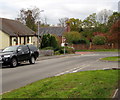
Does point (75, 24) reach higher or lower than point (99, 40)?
higher

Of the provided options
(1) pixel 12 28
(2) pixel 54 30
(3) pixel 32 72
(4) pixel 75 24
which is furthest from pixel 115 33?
(4) pixel 75 24

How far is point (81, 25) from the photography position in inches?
3563

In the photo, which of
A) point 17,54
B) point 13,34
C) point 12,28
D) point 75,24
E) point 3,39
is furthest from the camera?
point 75,24

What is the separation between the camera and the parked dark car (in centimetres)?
2095

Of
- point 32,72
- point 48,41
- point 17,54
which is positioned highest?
point 48,41

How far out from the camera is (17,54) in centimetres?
2208

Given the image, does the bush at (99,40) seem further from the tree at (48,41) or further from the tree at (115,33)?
the tree at (115,33)

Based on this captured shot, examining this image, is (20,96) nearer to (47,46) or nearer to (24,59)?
(24,59)

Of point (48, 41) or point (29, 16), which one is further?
point (29, 16)

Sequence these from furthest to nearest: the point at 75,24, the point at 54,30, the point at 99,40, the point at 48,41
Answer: the point at 75,24 → the point at 54,30 → the point at 99,40 → the point at 48,41

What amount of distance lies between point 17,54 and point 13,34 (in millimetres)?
27309

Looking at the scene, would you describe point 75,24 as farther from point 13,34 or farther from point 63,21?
point 13,34

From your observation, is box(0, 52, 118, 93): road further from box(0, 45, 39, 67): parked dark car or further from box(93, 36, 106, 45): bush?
box(93, 36, 106, 45): bush

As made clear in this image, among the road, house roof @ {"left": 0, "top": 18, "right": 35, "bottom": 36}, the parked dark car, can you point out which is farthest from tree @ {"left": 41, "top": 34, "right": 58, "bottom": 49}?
the road
